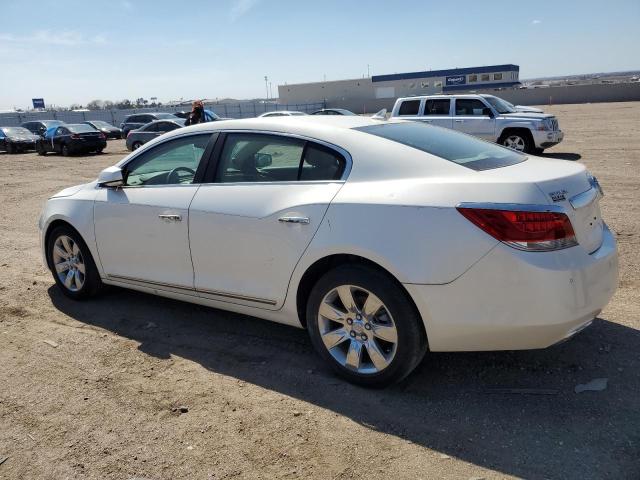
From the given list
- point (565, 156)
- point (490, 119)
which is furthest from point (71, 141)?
point (565, 156)

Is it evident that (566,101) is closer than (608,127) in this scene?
No

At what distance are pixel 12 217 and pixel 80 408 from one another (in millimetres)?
7795

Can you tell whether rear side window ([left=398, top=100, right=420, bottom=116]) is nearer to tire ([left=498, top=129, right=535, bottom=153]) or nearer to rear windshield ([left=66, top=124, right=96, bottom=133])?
tire ([left=498, top=129, right=535, bottom=153])

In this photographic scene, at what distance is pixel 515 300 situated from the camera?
A: 2.82 metres

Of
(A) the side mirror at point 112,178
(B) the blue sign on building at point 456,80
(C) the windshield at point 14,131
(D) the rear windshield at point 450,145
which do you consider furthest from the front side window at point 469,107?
(B) the blue sign on building at point 456,80

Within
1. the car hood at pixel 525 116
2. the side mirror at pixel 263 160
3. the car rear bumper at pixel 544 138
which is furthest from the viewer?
the car hood at pixel 525 116

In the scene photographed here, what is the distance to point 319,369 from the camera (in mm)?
3695

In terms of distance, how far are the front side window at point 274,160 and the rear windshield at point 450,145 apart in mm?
383

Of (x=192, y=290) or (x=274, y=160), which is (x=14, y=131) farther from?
(x=274, y=160)

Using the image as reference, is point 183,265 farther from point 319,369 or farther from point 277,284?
point 319,369

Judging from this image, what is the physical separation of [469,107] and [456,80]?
189ft

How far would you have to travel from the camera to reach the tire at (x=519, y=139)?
14430 mm

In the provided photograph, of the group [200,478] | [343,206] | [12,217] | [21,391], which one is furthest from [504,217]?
[12,217]

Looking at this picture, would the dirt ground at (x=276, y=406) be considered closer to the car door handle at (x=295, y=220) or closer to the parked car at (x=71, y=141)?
the car door handle at (x=295, y=220)
